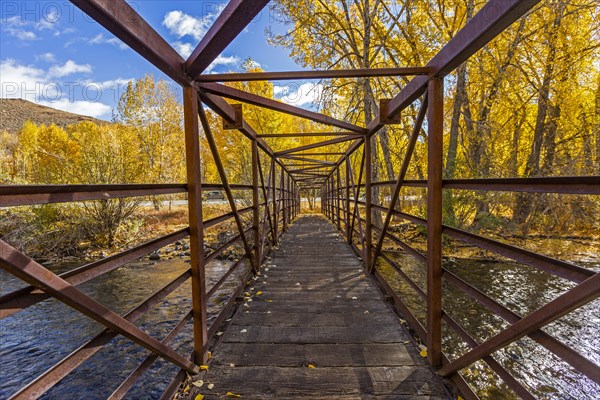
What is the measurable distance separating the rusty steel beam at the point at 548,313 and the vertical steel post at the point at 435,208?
379mm

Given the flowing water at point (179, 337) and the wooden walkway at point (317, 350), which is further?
the flowing water at point (179, 337)

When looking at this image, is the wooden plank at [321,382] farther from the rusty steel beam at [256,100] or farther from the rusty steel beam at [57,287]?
the rusty steel beam at [256,100]

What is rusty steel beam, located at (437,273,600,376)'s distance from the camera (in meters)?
0.87

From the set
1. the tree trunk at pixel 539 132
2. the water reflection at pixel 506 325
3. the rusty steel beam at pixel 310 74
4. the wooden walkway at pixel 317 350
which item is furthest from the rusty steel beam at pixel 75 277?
the tree trunk at pixel 539 132

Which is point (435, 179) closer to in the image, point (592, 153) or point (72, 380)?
point (72, 380)

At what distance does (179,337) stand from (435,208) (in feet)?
11.5

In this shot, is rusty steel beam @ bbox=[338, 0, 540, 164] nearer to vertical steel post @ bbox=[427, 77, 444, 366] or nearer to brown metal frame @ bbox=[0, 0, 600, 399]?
brown metal frame @ bbox=[0, 0, 600, 399]

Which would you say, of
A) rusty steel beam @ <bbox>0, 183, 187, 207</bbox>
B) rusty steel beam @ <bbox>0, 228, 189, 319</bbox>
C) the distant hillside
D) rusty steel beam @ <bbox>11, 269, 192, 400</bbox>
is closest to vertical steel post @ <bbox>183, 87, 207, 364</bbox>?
rusty steel beam @ <bbox>0, 228, 189, 319</bbox>

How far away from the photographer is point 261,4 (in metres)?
1.18

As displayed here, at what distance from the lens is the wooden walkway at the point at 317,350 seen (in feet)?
5.43

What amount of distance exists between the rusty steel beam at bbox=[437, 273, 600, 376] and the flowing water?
1.81 metres

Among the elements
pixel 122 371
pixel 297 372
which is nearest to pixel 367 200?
pixel 297 372

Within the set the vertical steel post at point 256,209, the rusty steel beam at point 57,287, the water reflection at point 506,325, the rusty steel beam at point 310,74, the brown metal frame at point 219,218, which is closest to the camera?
the rusty steel beam at point 57,287

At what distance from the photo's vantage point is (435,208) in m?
1.84
